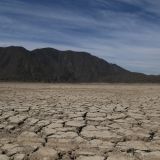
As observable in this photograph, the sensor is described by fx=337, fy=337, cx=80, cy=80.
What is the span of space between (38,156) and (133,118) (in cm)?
316

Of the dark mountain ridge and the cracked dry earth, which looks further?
the dark mountain ridge

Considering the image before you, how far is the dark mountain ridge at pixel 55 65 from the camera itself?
77688 millimetres

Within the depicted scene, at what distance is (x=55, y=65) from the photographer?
91.0 metres

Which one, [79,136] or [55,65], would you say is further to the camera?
[55,65]

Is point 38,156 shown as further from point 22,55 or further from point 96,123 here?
point 22,55

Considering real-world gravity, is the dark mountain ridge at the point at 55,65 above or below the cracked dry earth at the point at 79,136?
above

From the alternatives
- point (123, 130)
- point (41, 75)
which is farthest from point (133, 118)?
point (41, 75)

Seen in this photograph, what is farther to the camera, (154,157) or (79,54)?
(79,54)

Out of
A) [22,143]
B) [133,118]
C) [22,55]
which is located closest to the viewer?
[22,143]

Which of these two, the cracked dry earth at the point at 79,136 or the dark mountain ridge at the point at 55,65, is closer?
the cracked dry earth at the point at 79,136

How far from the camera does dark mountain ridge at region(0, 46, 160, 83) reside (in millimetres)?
77688

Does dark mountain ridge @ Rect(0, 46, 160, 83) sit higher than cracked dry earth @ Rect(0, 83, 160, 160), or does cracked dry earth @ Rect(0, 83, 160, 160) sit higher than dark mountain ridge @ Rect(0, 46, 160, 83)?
dark mountain ridge @ Rect(0, 46, 160, 83)

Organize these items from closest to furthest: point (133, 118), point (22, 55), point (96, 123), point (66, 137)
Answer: point (66, 137), point (96, 123), point (133, 118), point (22, 55)

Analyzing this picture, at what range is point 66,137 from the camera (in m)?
4.71
